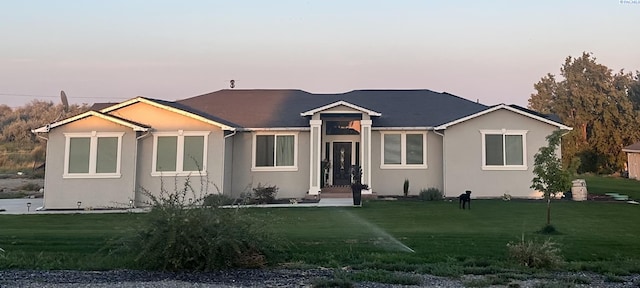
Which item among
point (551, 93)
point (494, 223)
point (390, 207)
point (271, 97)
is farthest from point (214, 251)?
point (551, 93)

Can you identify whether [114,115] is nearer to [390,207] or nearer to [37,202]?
[37,202]

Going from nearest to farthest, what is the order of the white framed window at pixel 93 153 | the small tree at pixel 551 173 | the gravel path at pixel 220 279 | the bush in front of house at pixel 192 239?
the gravel path at pixel 220 279 < the bush in front of house at pixel 192 239 < the small tree at pixel 551 173 < the white framed window at pixel 93 153

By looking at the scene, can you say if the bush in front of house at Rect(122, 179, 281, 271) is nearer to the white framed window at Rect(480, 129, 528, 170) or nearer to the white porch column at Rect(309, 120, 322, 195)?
the white porch column at Rect(309, 120, 322, 195)

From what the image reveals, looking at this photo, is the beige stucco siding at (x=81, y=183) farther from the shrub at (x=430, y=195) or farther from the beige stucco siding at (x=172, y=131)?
the shrub at (x=430, y=195)

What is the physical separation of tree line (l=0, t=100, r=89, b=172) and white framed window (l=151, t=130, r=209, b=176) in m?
10.1

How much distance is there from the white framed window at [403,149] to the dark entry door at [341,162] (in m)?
1.94

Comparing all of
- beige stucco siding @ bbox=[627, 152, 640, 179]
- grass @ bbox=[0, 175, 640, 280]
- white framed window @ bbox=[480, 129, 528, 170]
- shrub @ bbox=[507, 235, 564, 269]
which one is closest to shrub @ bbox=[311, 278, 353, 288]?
grass @ bbox=[0, 175, 640, 280]

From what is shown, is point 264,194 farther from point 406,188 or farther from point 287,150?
point 406,188

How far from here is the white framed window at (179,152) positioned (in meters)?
19.8

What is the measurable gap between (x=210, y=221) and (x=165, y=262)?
90cm

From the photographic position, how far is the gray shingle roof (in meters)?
22.2

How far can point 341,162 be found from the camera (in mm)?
23125

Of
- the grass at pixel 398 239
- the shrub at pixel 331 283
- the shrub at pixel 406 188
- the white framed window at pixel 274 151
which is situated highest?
the white framed window at pixel 274 151

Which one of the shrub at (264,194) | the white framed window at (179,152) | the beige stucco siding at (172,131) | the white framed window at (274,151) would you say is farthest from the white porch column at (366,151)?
the white framed window at (179,152)
